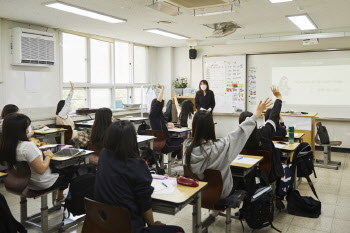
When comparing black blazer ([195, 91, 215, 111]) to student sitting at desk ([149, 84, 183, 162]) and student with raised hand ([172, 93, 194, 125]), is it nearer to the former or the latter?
student with raised hand ([172, 93, 194, 125])

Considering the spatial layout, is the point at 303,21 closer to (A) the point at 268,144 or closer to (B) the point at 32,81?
(A) the point at 268,144

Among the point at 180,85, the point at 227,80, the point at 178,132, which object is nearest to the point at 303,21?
the point at 178,132

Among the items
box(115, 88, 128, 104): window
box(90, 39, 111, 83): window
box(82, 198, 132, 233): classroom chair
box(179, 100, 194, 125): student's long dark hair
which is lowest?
box(82, 198, 132, 233): classroom chair

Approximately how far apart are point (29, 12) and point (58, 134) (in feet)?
6.75

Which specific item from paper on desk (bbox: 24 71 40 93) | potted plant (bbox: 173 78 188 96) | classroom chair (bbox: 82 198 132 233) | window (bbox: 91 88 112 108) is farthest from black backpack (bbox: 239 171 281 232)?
potted plant (bbox: 173 78 188 96)

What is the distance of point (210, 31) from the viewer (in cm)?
682

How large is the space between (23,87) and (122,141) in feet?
15.5

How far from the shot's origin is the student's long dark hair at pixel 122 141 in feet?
6.36

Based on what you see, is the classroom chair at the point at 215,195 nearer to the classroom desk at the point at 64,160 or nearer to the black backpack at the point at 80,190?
the black backpack at the point at 80,190

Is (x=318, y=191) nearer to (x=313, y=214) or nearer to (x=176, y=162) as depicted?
(x=313, y=214)

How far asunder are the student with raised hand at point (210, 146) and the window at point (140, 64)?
6.37 m

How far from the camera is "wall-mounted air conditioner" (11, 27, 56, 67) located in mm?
5566

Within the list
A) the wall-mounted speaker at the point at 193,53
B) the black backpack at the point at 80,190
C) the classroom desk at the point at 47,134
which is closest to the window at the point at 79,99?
the classroom desk at the point at 47,134

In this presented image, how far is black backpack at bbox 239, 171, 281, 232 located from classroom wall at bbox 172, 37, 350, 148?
5.17 m
